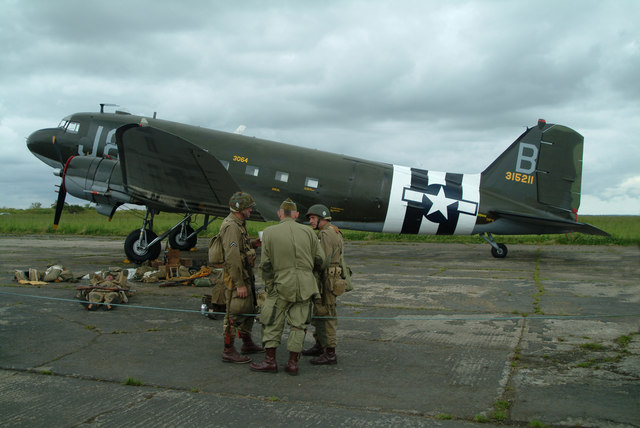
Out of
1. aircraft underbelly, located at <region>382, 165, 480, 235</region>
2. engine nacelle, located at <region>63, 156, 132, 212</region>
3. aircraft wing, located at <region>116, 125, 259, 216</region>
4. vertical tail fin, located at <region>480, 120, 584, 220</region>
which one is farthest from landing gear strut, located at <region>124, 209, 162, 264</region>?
vertical tail fin, located at <region>480, 120, 584, 220</region>

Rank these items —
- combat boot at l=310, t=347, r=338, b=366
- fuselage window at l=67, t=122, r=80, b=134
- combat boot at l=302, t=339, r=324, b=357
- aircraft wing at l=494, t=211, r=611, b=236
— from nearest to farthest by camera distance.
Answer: combat boot at l=310, t=347, r=338, b=366 < combat boot at l=302, t=339, r=324, b=357 < aircraft wing at l=494, t=211, r=611, b=236 < fuselage window at l=67, t=122, r=80, b=134

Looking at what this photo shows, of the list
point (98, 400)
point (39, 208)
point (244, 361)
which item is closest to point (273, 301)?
point (244, 361)

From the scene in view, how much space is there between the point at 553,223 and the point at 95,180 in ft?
43.3

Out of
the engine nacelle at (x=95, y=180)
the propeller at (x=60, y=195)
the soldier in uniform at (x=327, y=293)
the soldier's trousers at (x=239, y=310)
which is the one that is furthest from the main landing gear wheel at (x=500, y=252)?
the propeller at (x=60, y=195)

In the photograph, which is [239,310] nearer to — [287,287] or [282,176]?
[287,287]

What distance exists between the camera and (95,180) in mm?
13070

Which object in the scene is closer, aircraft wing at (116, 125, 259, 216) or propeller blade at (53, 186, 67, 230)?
aircraft wing at (116, 125, 259, 216)

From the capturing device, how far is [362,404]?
423 centimetres

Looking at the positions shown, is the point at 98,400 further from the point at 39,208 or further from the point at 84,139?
the point at 39,208

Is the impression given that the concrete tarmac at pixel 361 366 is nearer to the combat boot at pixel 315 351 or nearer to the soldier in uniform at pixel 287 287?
the combat boot at pixel 315 351

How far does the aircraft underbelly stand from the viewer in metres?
14.6

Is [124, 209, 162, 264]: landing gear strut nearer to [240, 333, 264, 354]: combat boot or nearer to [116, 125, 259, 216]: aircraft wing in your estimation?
[116, 125, 259, 216]: aircraft wing

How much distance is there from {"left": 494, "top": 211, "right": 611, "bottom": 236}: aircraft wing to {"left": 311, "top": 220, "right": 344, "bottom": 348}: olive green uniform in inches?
414

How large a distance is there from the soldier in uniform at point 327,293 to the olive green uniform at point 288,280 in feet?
1.15
